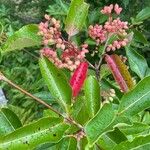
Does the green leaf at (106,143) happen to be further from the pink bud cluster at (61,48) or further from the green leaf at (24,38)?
the green leaf at (24,38)

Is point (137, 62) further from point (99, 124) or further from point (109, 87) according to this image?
point (99, 124)

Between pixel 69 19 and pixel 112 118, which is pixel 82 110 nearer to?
pixel 112 118

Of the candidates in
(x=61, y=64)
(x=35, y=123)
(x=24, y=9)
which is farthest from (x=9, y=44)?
(x=24, y=9)

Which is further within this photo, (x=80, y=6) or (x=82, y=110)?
(x=80, y=6)

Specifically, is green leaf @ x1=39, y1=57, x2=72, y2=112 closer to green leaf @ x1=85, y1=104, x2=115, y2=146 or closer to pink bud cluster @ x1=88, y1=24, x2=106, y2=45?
green leaf @ x1=85, y1=104, x2=115, y2=146

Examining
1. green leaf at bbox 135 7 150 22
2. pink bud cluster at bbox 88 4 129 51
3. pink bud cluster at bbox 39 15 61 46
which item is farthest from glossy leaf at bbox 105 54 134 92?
green leaf at bbox 135 7 150 22

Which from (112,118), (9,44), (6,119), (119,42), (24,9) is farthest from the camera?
(24,9)
